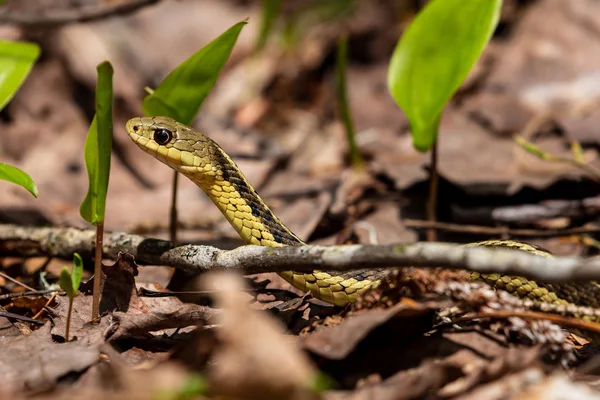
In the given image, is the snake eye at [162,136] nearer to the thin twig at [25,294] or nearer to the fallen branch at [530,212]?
the thin twig at [25,294]

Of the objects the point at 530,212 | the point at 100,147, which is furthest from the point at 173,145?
the point at 530,212

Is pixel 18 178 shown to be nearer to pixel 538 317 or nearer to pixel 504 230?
pixel 538 317

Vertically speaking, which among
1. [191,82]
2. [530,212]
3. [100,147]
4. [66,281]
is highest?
[191,82]

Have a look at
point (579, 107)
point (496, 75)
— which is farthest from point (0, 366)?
point (496, 75)

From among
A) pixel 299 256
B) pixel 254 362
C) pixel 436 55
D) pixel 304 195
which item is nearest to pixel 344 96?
pixel 304 195

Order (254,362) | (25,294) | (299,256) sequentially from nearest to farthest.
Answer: (254,362)
(299,256)
(25,294)

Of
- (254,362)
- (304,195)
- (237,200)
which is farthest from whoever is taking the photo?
(304,195)

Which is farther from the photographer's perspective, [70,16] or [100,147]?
[70,16]

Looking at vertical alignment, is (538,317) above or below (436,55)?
below
